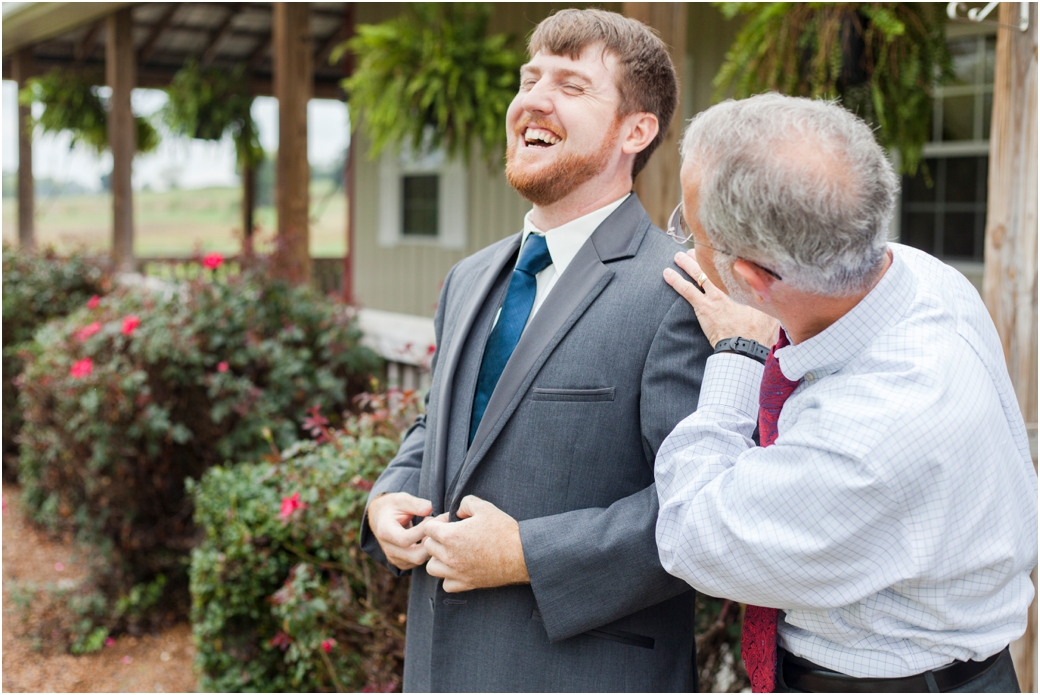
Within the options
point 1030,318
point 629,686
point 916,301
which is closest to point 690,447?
point 916,301

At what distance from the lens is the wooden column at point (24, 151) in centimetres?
1084

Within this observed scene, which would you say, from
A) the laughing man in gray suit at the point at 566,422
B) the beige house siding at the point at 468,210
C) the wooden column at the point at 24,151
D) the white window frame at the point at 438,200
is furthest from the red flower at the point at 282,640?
the wooden column at the point at 24,151

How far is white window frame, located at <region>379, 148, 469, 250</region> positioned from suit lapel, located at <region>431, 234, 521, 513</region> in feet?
19.5

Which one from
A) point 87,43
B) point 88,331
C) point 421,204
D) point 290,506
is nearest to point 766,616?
point 290,506

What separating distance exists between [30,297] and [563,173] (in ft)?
20.3

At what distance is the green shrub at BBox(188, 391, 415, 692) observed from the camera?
9.37 feet

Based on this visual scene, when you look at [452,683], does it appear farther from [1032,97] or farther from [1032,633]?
[1032,97]

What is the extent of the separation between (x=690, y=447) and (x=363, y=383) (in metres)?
3.42

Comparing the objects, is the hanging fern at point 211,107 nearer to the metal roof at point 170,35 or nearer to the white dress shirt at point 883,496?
the metal roof at point 170,35

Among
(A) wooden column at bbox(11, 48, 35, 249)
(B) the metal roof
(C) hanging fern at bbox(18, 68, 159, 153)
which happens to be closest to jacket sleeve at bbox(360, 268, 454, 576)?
(B) the metal roof

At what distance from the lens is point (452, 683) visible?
1774 millimetres

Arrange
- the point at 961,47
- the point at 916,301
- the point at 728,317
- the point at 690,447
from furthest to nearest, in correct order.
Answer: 1. the point at 961,47
2. the point at 728,317
3. the point at 690,447
4. the point at 916,301

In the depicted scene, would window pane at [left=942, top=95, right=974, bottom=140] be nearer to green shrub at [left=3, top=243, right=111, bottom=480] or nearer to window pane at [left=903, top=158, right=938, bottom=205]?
window pane at [left=903, top=158, right=938, bottom=205]

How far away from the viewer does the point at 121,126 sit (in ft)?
27.9
